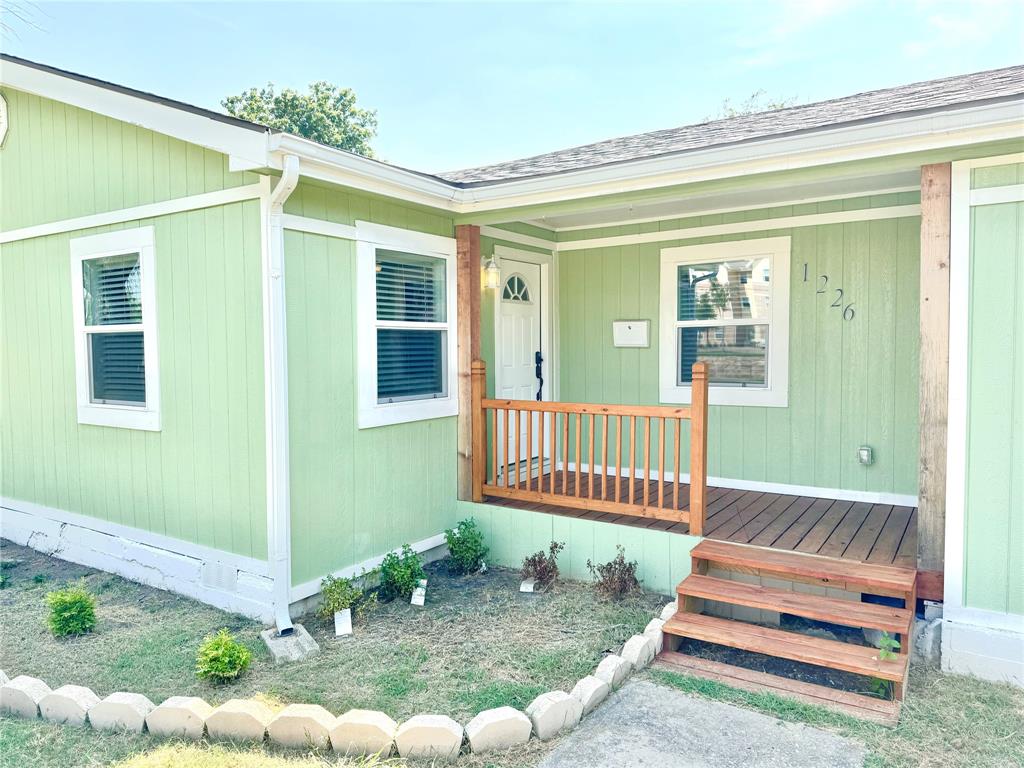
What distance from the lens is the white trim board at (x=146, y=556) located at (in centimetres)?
412

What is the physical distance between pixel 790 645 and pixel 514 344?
3.38 metres

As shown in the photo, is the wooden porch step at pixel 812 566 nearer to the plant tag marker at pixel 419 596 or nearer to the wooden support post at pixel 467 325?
the plant tag marker at pixel 419 596

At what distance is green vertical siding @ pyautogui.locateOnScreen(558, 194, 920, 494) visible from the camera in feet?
16.2

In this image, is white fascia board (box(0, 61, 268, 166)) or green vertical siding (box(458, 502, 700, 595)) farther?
green vertical siding (box(458, 502, 700, 595))

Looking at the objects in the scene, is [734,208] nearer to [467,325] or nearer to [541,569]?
[467,325]

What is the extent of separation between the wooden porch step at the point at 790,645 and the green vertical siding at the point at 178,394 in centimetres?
256

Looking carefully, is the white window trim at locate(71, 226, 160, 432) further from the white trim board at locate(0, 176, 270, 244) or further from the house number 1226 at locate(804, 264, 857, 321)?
the house number 1226 at locate(804, 264, 857, 321)

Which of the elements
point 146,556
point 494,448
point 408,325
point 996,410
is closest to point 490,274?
point 408,325

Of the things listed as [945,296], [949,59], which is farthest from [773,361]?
[949,59]

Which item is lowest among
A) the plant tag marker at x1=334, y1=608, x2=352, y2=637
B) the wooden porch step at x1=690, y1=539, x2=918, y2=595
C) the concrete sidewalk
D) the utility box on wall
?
the concrete sidewalk

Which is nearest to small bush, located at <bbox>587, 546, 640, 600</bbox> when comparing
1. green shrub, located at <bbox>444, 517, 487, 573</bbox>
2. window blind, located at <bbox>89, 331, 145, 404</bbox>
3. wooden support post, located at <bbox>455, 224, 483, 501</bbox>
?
green shrub, located at <bbox>444, 517, 487, 573</bbox>

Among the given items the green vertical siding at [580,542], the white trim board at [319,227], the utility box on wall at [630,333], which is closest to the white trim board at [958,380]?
the green vertical siding at [580,542]

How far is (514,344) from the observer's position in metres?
5.97

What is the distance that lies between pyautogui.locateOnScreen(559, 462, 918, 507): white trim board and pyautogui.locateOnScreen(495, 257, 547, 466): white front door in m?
1.19
